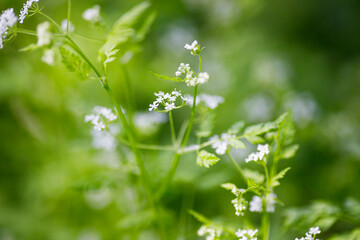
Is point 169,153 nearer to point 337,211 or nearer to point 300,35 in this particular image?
point 337,211

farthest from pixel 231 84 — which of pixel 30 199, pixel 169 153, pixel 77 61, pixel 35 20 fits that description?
pixel 77 61

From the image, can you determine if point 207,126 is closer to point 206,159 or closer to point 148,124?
point 206,159

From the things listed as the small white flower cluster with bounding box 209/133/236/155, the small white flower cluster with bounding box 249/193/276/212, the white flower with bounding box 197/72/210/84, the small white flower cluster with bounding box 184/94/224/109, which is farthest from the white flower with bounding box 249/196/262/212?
the white flower with bounding box 197/72/210/84

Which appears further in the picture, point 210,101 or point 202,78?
point 210,101

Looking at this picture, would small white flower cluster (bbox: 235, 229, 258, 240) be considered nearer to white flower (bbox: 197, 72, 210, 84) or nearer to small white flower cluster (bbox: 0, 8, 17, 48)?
white flower (bbox: 197, 72, 210, 84)

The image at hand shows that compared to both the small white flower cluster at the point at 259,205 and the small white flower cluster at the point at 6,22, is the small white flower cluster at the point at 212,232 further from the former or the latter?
the small white flower cluster at the point at 6,22

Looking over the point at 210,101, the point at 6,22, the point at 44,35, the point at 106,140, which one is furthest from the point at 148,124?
the point at 6,22
